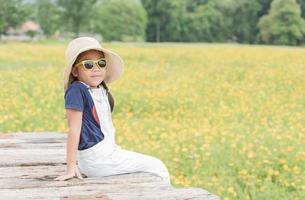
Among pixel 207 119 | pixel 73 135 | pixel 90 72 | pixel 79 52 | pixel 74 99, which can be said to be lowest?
pixel 207 119

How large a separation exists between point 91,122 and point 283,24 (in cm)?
6186

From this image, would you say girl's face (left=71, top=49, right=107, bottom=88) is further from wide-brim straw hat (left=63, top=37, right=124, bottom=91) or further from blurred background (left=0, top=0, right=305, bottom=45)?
blurred background (left=0, top=0, right=305, bottom=45)

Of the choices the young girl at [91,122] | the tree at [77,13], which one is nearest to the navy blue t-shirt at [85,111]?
the young girl at [91,122]

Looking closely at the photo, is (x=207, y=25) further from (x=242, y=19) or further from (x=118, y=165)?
(x=118, y=165)

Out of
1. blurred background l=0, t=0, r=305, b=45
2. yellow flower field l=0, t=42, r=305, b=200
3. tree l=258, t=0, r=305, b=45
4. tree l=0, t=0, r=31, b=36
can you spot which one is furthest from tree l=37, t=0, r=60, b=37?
yellow flower field l=0, t=42, r=305, b=200

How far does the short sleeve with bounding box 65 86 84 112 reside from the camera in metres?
3.48

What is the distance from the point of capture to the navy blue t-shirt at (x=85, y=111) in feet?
11.5

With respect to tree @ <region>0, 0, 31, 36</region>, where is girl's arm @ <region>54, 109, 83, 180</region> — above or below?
above

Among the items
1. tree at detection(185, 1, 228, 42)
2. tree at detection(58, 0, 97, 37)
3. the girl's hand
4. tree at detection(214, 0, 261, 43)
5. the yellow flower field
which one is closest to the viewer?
the girl's hand

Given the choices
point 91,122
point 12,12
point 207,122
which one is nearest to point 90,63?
point 91,122

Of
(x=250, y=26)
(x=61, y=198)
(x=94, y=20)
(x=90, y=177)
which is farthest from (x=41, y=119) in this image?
(x=94, y=20)

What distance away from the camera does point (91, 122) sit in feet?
11.8

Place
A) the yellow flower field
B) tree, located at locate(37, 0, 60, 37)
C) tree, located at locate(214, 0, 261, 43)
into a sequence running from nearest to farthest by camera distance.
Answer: the yellow flower field
tree, located at locate(214, 0, 261, 43)
tree, located at locate(37, 0, 60, 37)

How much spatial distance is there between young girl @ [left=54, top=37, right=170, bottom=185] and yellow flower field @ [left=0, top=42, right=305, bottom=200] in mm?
1198
